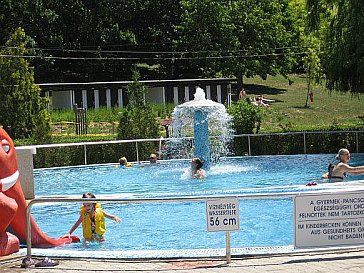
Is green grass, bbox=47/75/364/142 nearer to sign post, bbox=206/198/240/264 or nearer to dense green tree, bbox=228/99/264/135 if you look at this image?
dense green tree, bbox=228/99/264/135

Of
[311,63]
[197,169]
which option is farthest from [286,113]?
[197,169]

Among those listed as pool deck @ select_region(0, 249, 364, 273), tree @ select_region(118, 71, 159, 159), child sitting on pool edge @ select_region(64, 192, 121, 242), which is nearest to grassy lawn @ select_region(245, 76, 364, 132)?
tree @ select_region(118, 71, 159, 159)

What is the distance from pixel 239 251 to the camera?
1149 cm

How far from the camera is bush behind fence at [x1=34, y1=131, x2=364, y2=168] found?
30297 millimetres

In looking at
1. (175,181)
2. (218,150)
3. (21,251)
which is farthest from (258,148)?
(21,251)

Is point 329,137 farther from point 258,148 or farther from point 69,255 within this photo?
point 69,255

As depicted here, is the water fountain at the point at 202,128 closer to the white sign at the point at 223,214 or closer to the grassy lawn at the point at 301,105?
the white sign at the point at 223,214

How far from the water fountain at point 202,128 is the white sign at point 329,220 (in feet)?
55.0

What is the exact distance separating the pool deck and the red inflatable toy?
0.78 meters

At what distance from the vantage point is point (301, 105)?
67.8 metres

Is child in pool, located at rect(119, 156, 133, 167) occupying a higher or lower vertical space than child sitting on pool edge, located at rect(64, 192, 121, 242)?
lower

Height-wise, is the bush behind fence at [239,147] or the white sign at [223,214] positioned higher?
the white sign at [223,214]

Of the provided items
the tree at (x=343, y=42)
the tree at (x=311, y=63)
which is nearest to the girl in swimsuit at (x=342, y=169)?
the tree at (x=343, y=42)

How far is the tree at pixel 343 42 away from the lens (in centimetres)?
3212
